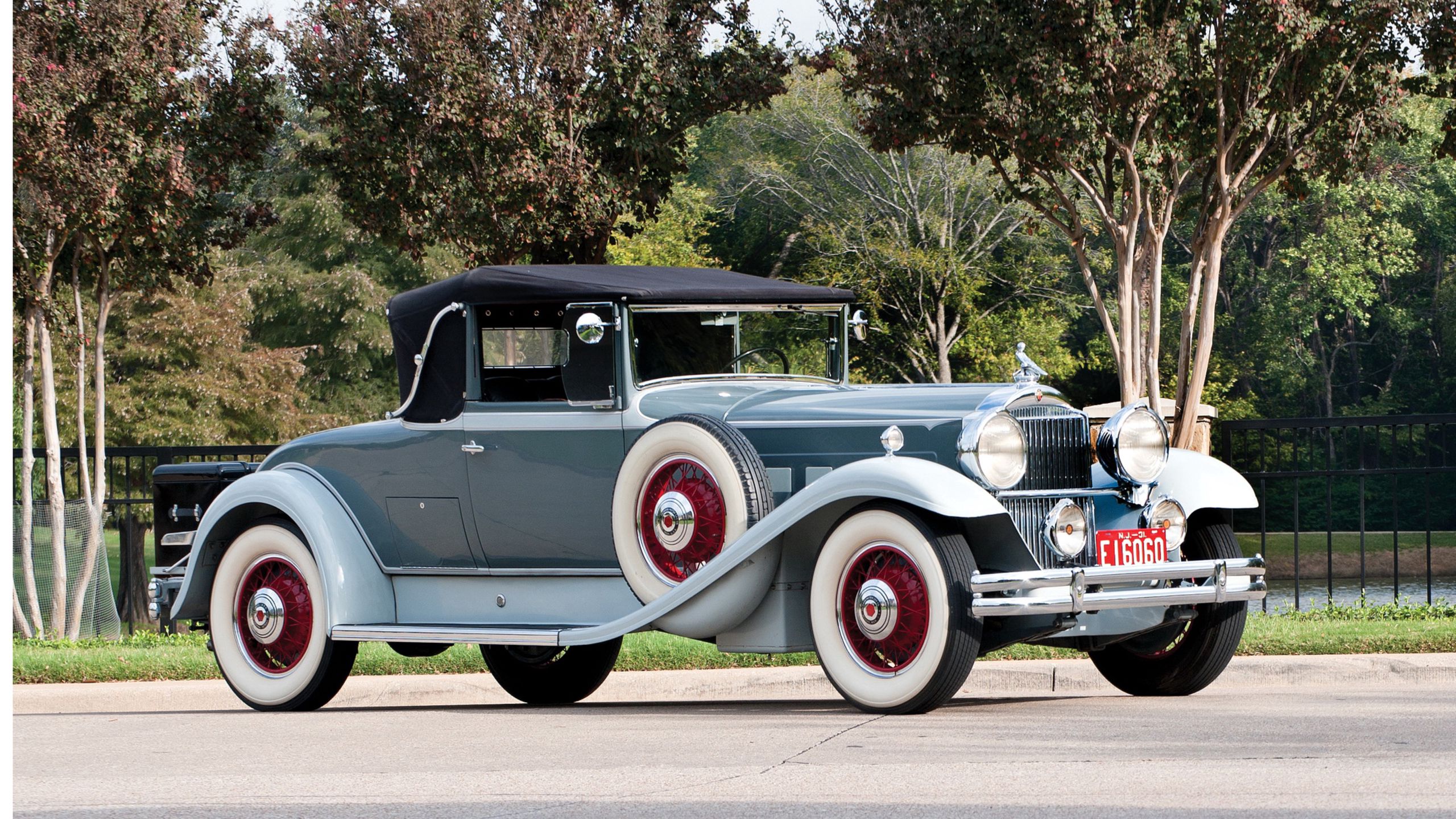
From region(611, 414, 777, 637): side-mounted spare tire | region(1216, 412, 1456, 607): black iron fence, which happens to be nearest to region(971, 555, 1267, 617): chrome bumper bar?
region(611, 414, 777, 637): side-mounted spare tire

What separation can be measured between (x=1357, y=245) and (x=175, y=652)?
3458 cm

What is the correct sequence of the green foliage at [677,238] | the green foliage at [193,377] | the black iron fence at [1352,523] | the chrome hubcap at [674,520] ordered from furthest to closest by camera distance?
the green foliage at [677,238]
the green foliage at [193,377]
the black iron fence at [1352,523]
the chrome hubcap at [674,520]

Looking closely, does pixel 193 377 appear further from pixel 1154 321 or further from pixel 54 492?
pixel 1154 321

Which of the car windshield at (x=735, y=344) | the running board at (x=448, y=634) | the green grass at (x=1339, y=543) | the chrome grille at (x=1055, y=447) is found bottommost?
the green grass at (x=1339, y=543)

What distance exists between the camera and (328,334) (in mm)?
38781

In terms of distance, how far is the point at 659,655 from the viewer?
9.84m

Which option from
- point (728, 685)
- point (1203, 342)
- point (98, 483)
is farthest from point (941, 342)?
point (728, 685)

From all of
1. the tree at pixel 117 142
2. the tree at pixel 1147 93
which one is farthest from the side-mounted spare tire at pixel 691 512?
the tree at pixel 117 142

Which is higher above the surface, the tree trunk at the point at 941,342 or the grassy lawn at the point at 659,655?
the tree trunk at the point at 941,342

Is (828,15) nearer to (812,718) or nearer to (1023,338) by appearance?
(812,718)

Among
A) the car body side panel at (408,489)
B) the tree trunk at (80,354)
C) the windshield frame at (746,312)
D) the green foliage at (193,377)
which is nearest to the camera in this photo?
the windshield frame at (746,312)

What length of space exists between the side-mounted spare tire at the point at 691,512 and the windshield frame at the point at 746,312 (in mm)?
584

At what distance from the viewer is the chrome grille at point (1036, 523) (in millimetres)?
Answer: 6863

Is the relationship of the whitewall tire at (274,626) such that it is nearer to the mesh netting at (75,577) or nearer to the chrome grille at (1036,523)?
the chrome grille at (1036,523)
